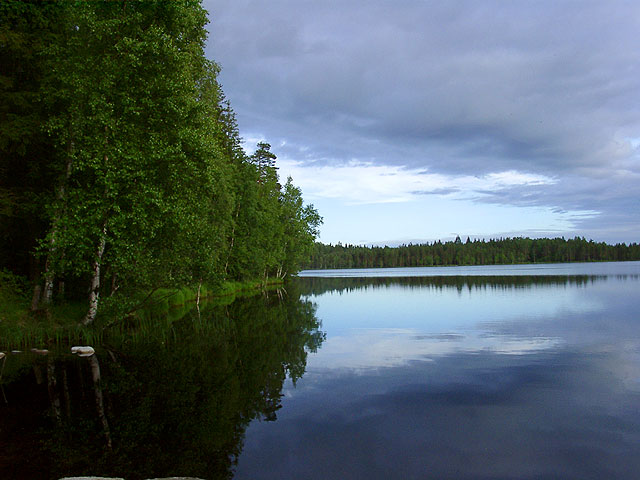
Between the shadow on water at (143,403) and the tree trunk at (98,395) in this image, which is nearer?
the shadow on water at (143,403)

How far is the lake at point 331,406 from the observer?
9.23 meters

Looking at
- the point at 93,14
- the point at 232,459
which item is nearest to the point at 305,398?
the point at 232,459

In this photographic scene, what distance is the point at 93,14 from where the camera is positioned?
22.0 metres

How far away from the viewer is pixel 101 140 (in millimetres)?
21391

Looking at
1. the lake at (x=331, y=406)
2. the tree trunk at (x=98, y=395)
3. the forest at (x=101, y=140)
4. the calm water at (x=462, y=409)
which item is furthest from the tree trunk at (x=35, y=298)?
the calm water at (x=462, y=409)

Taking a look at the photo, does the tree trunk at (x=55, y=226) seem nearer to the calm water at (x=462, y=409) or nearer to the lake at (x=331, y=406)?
the lake at (x=331, y=406)

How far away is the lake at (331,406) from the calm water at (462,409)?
0.05 metres

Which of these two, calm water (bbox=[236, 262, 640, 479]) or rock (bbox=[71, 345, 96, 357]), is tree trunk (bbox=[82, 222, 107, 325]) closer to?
rock (bbox=[71, 345, 96, 357])

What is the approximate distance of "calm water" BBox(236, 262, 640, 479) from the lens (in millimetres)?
9172

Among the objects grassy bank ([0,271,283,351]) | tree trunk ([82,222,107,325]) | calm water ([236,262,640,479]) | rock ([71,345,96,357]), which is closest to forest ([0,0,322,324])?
tree trunk ([82,222,107,325])

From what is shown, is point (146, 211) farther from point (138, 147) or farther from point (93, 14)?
point (93, 14)

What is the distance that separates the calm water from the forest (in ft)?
37.3

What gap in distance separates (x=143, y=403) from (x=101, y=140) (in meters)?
13.8

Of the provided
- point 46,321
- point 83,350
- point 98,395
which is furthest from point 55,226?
point 98,395
